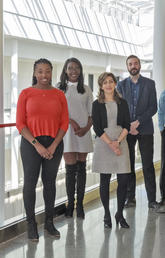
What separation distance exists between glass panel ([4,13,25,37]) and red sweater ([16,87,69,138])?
11042mm

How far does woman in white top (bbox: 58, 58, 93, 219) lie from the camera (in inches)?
164

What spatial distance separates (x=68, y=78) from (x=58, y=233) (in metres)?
1.58

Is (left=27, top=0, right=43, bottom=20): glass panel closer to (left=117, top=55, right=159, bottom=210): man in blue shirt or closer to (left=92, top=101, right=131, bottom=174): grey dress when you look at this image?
(left=117, top=55, right=159, bottom=210): man in blue shirt

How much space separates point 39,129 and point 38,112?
15 cm

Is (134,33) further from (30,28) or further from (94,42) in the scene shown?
(30,28)

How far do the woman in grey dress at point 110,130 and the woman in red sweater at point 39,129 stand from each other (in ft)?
1.31

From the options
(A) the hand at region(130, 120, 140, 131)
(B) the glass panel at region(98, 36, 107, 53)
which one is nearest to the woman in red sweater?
(A) the hand at region(130, 120, 140, 131)

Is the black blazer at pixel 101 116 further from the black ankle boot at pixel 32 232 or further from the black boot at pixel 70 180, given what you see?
the black ankle boot at pixel 32 232

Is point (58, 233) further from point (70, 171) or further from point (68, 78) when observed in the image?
point (68, 78)

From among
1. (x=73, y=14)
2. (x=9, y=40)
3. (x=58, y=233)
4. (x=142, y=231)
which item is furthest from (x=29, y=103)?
(x=73, y=14)

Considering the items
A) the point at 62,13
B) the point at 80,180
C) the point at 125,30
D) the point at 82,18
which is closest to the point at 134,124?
the point at 80,180

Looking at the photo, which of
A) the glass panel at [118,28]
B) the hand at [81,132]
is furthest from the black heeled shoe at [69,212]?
the glass panel at [118,28]

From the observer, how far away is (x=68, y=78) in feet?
13.9

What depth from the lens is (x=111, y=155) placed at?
3.94 meters
